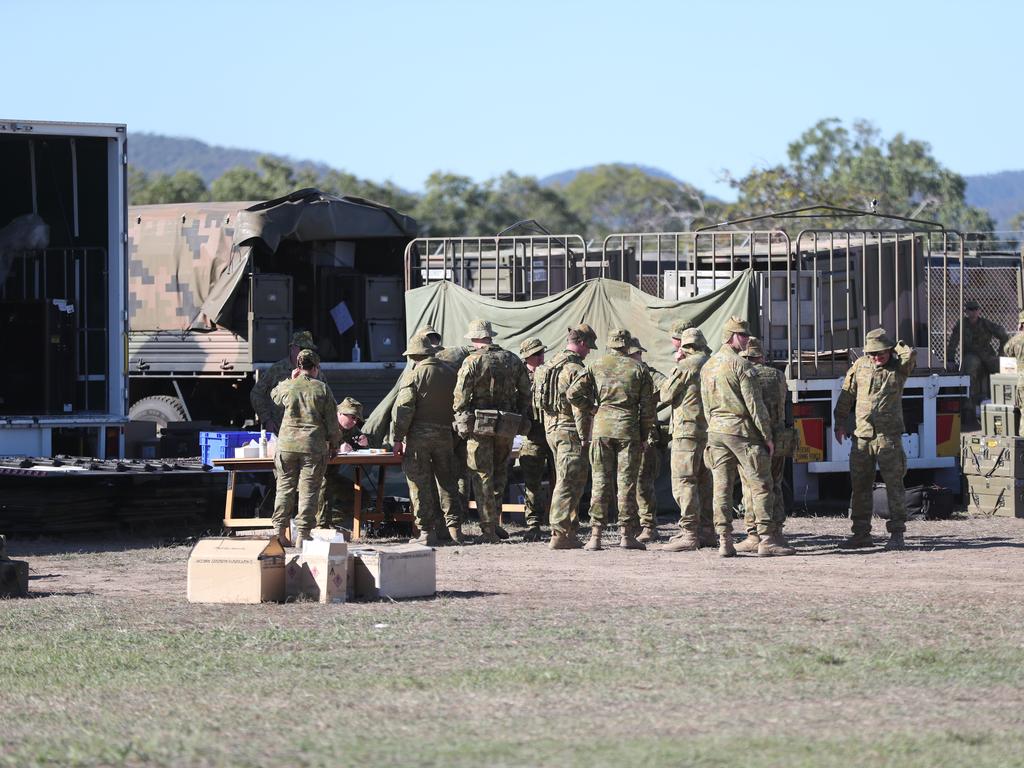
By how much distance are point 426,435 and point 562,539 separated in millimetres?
1462

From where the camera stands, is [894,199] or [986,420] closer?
[986,420]

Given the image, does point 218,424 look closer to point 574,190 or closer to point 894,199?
point 894,199

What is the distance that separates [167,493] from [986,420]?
8.23m

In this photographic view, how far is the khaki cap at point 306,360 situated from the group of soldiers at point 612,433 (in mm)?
19

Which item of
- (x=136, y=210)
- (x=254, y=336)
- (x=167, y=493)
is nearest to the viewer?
(x=167, y=493)

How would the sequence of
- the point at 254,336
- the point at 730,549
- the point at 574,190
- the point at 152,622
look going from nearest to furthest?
the point at 152,622 → the point at 730,549 → the point at 254,336 → the point at 574,190

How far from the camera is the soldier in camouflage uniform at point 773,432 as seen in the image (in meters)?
13.4

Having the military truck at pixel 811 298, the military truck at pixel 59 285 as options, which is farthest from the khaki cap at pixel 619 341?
the military truck at pixel 59 285

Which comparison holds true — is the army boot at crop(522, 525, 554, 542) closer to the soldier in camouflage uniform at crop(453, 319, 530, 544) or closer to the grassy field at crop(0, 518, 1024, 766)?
the soldier in camouflage uniform at crop(453, 319, 530, 544)

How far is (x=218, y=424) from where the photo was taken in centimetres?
1928

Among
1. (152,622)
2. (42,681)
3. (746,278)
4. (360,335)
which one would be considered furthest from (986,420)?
(42,681)

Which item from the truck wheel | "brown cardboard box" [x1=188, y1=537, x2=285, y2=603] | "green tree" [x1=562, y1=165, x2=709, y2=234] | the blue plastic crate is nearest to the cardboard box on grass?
"brown cardboard box" [x1=188, y1=537, x2=285, y2=603]

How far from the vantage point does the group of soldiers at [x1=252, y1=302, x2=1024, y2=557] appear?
1312 cm

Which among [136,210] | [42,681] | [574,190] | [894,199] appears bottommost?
[42,681]
